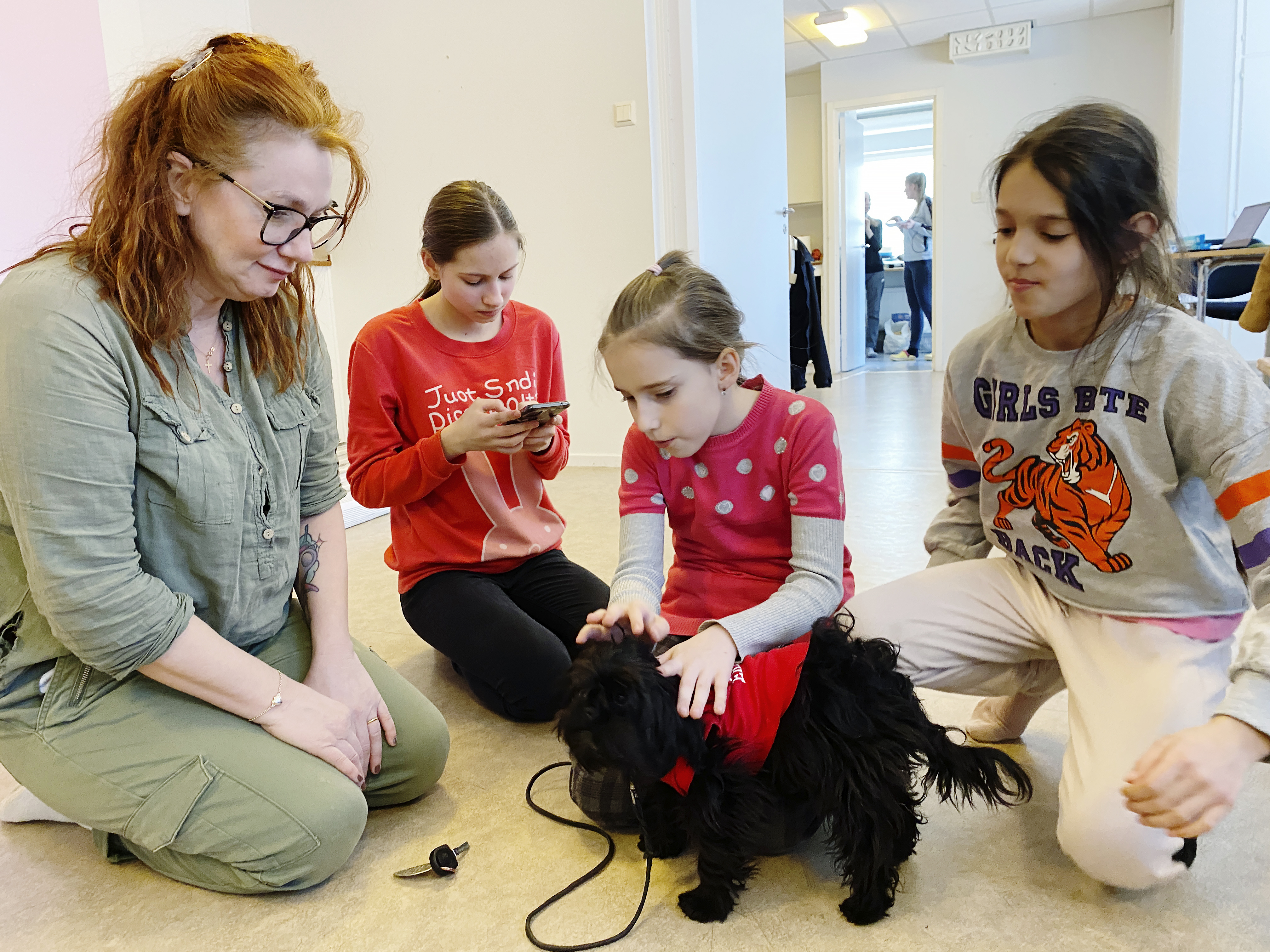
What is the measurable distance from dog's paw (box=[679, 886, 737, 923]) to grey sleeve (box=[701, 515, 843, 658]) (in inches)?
9.6

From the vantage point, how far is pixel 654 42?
314 centimetres

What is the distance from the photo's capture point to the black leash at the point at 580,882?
2.90 ft

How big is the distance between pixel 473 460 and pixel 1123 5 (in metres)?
6.34

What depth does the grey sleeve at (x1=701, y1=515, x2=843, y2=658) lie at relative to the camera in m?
0.98

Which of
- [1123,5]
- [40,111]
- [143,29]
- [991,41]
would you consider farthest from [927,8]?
[40,111]

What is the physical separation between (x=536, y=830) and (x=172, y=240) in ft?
2.63

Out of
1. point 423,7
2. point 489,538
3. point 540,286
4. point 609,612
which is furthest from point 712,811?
point 423,7

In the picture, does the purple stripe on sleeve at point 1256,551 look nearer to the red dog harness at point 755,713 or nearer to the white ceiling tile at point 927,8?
the red dog harness at point 755,713

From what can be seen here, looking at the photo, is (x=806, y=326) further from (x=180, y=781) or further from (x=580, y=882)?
(x=180, y=781)

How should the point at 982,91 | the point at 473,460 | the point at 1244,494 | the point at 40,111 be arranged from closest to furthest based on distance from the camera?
the point at 1244,494 → the point at 473,460 → the point at 40,111 → the point at 982,91

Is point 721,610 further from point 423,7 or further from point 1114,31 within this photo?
point 1114,31

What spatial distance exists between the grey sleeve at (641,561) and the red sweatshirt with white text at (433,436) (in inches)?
15.2

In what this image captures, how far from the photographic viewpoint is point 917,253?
7668 mm

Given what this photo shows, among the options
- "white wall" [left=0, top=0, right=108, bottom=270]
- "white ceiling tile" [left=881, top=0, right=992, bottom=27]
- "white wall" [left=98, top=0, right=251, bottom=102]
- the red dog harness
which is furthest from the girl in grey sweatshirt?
"white ceiling tile" [left=881, top=0, right=992, bottom=27]
